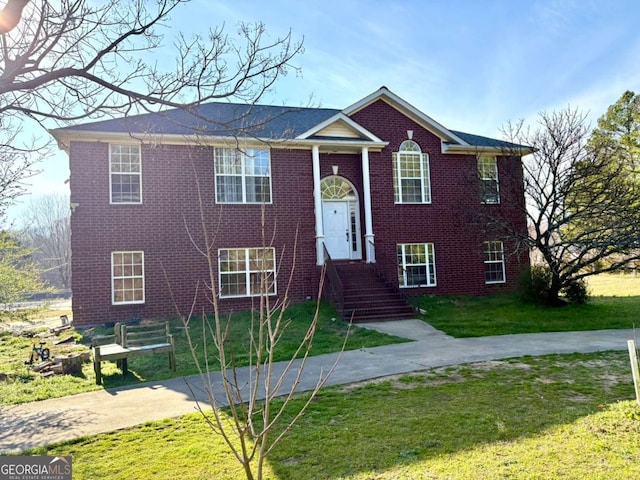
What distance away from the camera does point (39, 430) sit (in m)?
5.48

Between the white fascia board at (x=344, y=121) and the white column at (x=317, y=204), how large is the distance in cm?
58

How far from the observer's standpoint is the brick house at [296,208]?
559 inches

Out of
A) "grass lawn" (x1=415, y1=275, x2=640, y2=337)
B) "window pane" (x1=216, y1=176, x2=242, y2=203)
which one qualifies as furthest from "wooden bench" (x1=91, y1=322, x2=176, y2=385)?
"window pane" (x1=216, y1=176, x2=242, y2=203)

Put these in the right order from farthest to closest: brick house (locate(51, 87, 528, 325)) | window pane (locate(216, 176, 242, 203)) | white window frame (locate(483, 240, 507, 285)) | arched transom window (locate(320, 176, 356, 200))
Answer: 1. white window frame (locate(483, 240, 507, 285))
2. arched transom window (locate(320, 176, 356, 200))
3. window pane (locate(216, 176, 242, 203))
4. brick house (locate(51, 87, 528, 325))

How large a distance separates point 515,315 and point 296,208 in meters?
8.17

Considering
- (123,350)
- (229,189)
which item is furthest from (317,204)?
(123,350)

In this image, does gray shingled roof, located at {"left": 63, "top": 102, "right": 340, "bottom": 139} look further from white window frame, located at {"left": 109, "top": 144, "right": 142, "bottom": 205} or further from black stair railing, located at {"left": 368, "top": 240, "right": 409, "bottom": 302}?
black stair railing, located at {"left": 368, "top": 240, "right": 409, "bottom": 302}

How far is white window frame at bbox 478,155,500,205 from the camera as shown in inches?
677

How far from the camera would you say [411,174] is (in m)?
18.1

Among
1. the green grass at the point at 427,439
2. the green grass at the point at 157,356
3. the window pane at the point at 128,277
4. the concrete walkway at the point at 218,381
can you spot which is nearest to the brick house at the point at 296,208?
the window pane at the point at 128,277

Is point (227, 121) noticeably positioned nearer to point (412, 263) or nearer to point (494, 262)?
point (412, 263)

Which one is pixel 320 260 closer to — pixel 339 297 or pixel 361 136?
pixel 339 297

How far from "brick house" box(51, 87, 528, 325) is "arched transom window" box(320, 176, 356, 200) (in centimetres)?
4

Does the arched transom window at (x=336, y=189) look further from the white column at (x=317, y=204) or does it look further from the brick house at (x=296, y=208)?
the white column at (x=317, y=204)
